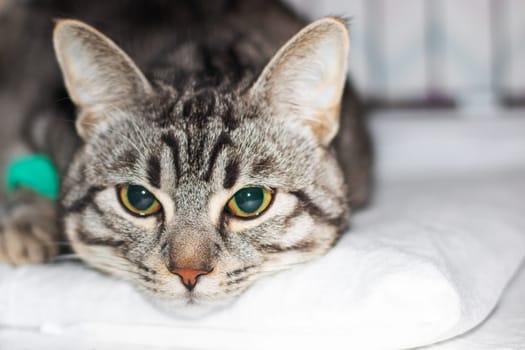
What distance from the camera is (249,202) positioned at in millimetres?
1452

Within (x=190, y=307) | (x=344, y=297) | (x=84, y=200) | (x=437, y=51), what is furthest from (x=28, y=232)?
(x=437, y=51)

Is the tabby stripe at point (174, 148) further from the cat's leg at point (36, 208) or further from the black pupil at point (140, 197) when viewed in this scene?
the cat's leg at point (36, 208)

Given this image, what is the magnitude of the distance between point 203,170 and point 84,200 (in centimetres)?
31

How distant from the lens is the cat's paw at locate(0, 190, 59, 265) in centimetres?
168

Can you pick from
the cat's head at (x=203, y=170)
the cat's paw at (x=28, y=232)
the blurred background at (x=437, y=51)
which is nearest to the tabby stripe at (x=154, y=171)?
the cat's head at (x=203, y=170)

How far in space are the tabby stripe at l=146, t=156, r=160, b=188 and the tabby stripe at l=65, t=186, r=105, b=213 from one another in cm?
14

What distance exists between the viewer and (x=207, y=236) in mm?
1397

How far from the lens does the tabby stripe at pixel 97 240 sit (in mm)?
1515

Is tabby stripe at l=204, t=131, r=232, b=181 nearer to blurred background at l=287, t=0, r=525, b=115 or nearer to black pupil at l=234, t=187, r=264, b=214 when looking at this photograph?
black pupil at l=234, t=187, r=264, b=214

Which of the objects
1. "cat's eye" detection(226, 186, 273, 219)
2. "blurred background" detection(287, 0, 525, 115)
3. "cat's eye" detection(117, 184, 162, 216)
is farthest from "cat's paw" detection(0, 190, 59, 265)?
"blurred background" detection(287, 0, 525, 115)

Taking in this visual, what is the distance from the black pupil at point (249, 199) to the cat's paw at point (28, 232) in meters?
0.50

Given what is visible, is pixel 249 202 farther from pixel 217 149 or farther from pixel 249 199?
pixel 217 149

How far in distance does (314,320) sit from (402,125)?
4.73ft

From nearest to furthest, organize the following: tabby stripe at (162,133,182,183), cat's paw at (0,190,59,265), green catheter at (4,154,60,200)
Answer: tabby stripe at (162,133,182,183) → cat's paw at (0,190,59,265) → green catheter at (4,154,60,200)
